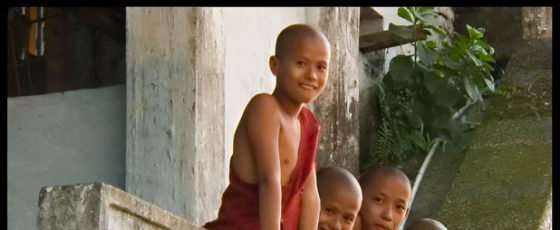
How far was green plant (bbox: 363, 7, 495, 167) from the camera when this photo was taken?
27.5 feet

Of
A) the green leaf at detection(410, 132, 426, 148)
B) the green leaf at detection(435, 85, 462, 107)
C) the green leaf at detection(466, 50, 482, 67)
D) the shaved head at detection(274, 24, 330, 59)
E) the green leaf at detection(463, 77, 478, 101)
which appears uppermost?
the shaved head at detection(274, 24, 330, 59)

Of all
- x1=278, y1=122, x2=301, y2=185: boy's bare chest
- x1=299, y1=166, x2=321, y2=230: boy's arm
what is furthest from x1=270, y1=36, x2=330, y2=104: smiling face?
x1=299, y1=166, x2=321, y2=230: boy's arm

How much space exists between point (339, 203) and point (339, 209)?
2 cm

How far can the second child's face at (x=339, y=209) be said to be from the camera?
18.5 feet

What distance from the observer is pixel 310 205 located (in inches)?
208

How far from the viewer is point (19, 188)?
24.0 feet

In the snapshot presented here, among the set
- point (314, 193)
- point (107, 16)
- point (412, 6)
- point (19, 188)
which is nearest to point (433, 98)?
point (412, 6)

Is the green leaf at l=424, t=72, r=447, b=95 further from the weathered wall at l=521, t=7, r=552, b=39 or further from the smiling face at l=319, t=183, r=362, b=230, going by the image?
the smiling face at l=319, t=183, r=362, b=230

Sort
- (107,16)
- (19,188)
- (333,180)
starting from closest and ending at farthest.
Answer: (333,180) → (19,188) → (107,16)

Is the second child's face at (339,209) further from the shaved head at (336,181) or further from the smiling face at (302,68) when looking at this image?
the smiling face at (302,68)

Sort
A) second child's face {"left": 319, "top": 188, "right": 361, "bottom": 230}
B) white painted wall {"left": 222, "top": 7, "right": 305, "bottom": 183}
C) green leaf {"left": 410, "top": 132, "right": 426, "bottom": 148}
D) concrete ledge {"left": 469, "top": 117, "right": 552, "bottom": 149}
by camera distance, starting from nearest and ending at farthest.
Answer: second child's face {"left": 319, "top": 188, "right": 361, "bottom": 230}, white painted wall {"left": 222, "top": 7, "right": 305, "bottom": 183}, concrete ledge {"left": 469, "top": 117, "right": 552, "bottom": 149}, green leaf {"left": 410, "top": 132, "right": 426, "bottom": 148}

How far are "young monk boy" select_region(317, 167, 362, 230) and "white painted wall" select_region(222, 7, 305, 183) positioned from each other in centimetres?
131
